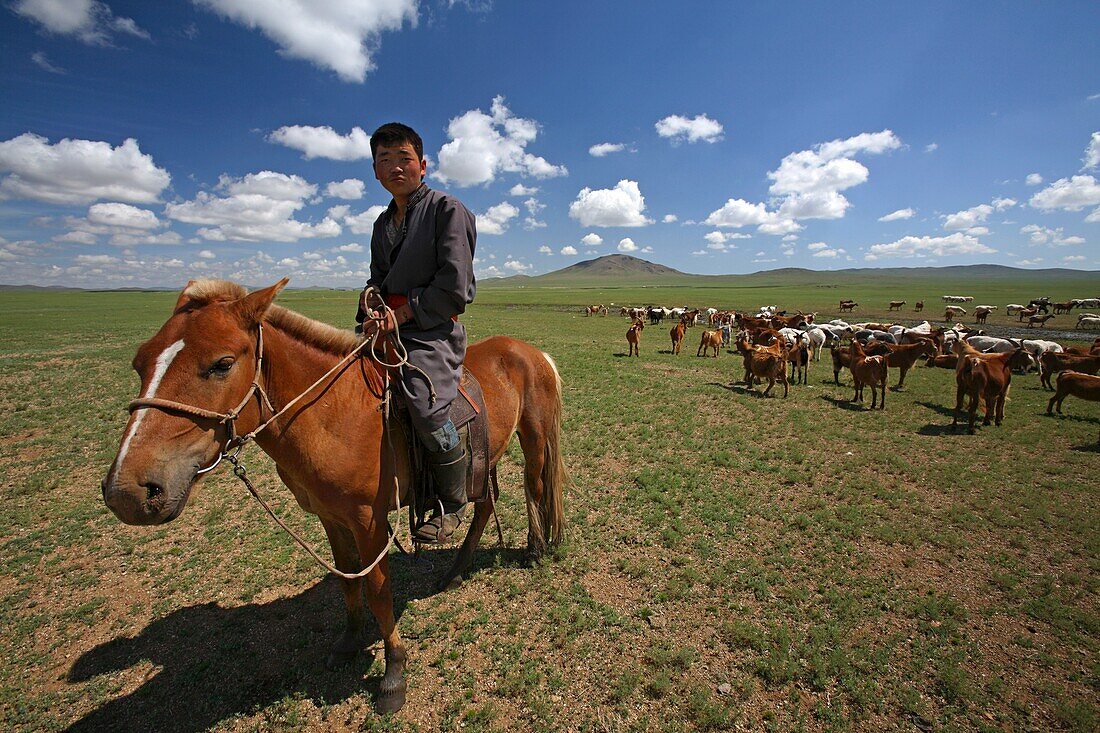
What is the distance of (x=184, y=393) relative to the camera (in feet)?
6.89

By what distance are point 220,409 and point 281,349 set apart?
52cm

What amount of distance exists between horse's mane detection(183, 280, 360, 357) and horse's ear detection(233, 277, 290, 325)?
86 millimetres

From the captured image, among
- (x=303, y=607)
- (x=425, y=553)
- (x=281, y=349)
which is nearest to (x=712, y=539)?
(x=425, y=553)

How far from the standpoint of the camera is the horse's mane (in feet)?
7.41

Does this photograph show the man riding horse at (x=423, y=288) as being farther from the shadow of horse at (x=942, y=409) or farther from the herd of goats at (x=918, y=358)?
the shadow of horse at (x=942, y=409)

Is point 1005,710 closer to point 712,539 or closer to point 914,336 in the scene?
point 712,539

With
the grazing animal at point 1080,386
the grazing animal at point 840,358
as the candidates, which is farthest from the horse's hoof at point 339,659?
the grazing animal at point 840,358

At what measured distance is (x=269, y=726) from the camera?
326cm

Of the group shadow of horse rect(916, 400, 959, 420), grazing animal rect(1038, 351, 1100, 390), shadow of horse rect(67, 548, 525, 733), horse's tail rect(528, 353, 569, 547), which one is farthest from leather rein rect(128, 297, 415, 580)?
grazing animal rect(1038, 351, 1100, 390)

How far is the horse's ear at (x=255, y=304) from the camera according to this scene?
7.62ft

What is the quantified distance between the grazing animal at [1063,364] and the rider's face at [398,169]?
2005 centimetres

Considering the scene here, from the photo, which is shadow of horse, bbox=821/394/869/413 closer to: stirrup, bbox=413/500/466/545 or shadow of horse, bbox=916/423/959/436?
shadow of horse, bbox=916/423/959/436

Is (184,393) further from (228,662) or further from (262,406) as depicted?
(228,662)

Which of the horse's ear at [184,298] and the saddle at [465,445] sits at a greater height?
the horse's ear at [184,298]
